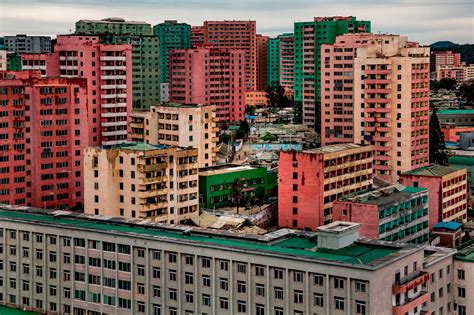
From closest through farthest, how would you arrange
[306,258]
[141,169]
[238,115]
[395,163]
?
[306,258] < [141,169] < [395,163] < [238,115]

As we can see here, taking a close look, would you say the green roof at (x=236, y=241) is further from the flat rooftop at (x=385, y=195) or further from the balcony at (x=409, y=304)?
the flat rooftop at (x=385, y=195)

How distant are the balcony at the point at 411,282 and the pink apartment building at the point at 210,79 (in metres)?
60.1

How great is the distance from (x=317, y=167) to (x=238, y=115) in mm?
52031

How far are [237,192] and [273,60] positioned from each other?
3766 inches

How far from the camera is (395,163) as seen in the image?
191 feet

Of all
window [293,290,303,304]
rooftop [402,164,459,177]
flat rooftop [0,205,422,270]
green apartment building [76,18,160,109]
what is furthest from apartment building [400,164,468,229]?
green apartment building [76,18,160,109]

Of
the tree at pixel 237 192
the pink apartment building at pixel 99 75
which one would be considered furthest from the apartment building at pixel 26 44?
the tree at pixel 237 192

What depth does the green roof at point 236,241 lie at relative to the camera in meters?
30.4

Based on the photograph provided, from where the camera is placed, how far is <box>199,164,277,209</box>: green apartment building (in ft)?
165

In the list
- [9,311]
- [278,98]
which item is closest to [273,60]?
[278,98]

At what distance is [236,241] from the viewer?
3288cm

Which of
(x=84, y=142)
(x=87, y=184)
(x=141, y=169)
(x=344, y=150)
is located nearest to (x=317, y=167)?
(x=344, y=150)

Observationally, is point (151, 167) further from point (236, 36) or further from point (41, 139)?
point (236, 36)

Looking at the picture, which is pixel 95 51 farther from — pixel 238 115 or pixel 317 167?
pixel 238 115
